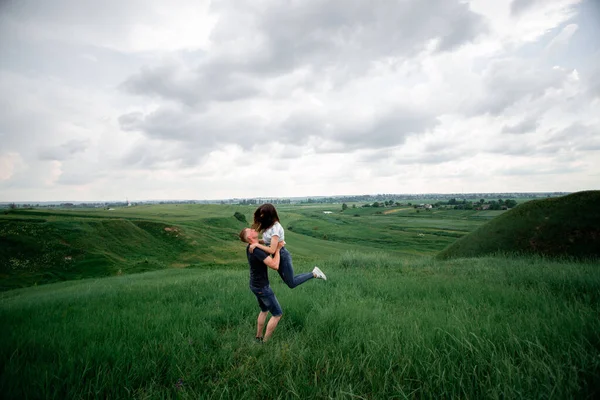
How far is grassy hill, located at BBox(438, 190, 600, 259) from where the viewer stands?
14.5 metres

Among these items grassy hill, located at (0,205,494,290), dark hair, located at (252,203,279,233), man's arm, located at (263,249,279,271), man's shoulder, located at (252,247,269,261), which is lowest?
grassy hill, located at (0,205,494,290)

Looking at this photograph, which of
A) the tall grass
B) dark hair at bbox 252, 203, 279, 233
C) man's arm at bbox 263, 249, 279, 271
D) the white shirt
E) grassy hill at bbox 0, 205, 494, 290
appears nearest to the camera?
the tall grass

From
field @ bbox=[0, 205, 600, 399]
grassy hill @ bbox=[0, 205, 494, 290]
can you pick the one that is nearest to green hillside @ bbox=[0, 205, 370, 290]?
grassy hill @ bbox=[0, 205, 494, 290]

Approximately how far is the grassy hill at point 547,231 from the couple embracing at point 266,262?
17.5 meters

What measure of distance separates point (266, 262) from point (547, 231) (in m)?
19.7

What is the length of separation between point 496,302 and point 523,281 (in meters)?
3.15

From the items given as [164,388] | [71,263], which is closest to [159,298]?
[164,388]

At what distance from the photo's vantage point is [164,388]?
306 centimetres

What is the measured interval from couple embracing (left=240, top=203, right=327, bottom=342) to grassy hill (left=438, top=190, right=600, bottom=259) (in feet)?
57.4

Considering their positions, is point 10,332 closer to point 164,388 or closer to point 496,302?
point 164,388

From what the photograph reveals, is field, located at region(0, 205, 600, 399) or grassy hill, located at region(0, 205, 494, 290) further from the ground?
field, located at region(0, 205, 600, 399)

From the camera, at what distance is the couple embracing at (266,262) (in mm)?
4566

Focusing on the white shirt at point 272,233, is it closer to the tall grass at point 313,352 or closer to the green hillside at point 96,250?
the tall grass at point 313,352

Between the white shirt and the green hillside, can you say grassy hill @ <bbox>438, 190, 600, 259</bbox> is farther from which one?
the white shirt
